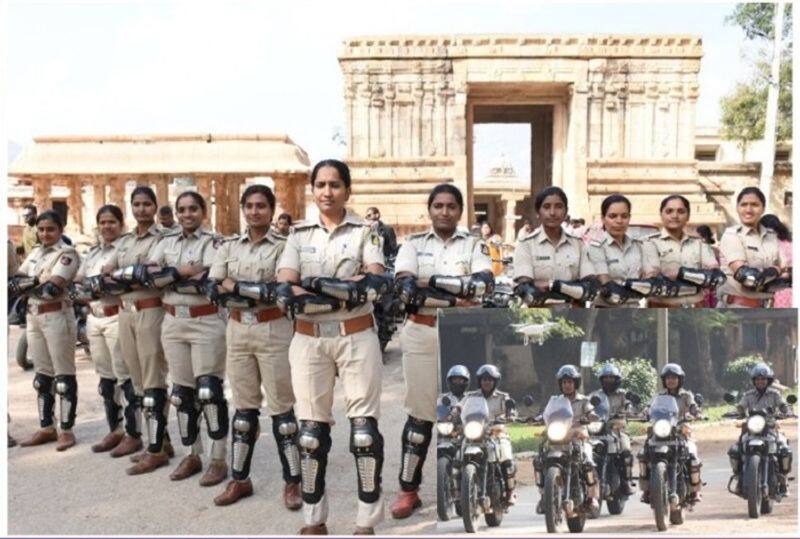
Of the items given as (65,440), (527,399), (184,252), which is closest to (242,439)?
(184,252)

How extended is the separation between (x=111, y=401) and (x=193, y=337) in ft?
5.75

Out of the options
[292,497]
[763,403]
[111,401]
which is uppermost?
[763,403]

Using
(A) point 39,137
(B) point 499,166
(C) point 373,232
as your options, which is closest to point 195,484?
(C) point 373,232

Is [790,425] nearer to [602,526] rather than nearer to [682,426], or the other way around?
[682,426]

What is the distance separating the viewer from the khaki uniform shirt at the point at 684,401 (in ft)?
13.0

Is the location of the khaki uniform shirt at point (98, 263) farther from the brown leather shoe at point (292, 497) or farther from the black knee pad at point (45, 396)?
the brown leather shoe at point (292, 497)

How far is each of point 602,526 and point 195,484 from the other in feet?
10.1

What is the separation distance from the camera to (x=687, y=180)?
86.3ft

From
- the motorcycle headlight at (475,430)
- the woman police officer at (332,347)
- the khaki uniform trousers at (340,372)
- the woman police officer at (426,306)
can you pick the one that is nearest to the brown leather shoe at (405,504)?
the woman police officer at (426,306)

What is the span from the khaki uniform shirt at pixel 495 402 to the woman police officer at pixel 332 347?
2.14 feet

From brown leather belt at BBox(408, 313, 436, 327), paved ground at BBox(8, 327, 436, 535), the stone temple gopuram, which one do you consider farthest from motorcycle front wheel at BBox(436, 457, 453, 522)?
the stone temple gopuram

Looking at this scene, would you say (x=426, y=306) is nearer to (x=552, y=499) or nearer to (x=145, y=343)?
(x=552, y=499)

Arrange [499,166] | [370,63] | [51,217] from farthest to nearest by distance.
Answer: [499,166] → [370,63] → [51,217]

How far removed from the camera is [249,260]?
197 inches
